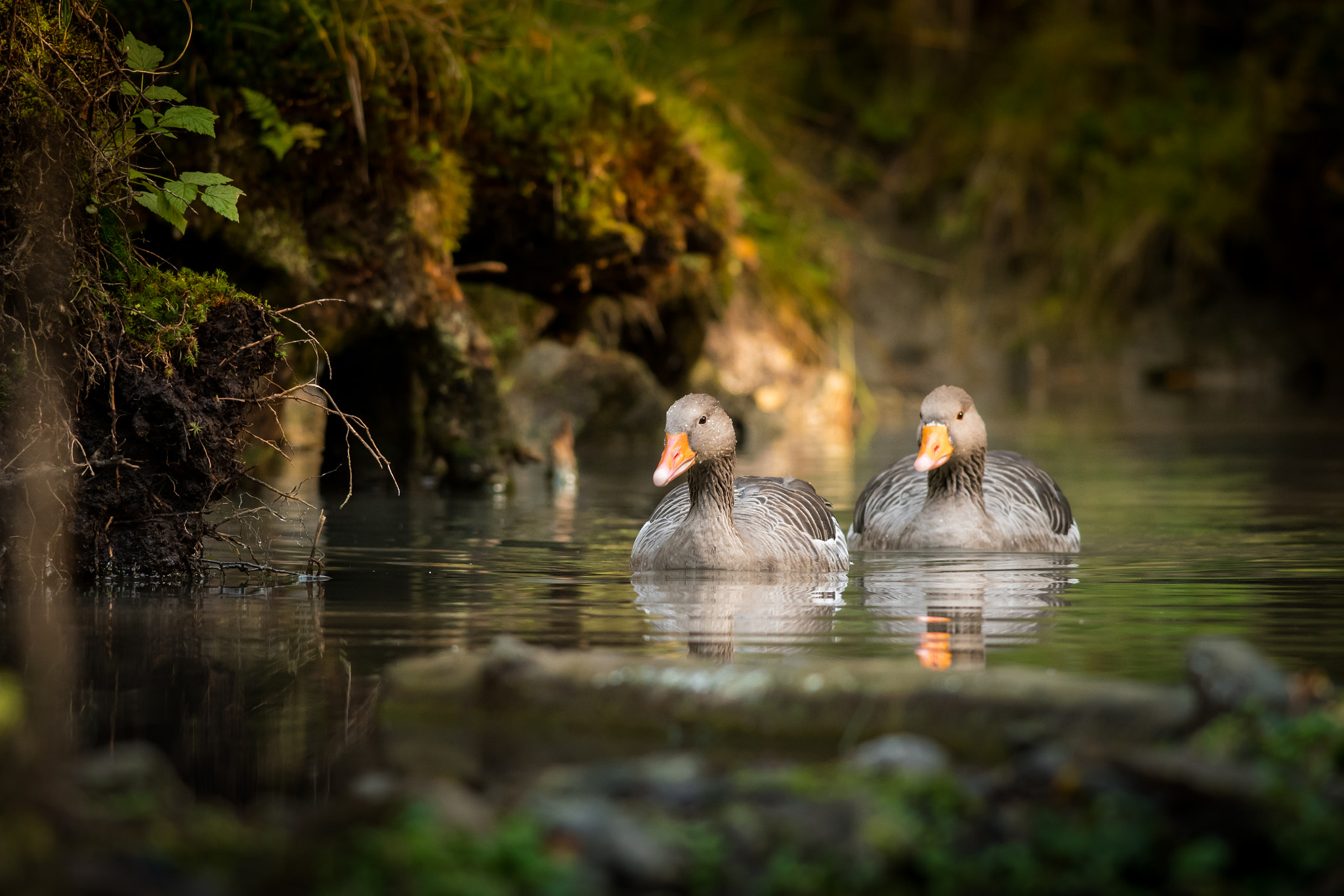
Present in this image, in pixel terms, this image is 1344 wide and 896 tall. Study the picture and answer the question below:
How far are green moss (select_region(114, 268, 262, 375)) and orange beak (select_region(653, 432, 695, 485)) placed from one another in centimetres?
218

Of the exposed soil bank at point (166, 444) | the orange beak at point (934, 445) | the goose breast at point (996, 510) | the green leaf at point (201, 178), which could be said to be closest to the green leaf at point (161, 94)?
the green leaf at point (201, 178)

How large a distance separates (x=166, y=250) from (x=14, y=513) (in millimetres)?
2876

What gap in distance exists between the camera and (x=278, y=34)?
8.54 meters

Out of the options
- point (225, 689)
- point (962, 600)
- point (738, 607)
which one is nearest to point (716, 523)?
point (738, 607)

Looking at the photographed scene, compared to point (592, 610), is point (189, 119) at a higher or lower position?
higher

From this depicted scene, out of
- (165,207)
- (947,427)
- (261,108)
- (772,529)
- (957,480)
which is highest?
(261,108)

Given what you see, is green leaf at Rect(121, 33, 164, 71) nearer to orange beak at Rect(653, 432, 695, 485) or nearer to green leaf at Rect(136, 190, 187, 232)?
green leaf at Rect(136, 190, 187, 232)

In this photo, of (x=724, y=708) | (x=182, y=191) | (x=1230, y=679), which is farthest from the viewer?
(x=182, y=191)

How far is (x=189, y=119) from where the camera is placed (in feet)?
20.4

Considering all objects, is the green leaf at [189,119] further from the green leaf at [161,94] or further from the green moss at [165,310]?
the green moss at [165,310]

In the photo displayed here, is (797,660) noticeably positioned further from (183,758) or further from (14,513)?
(14,513)

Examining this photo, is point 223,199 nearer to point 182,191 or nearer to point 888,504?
point 182,191

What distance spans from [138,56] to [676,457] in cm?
298

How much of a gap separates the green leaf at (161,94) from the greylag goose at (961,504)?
164 inches
